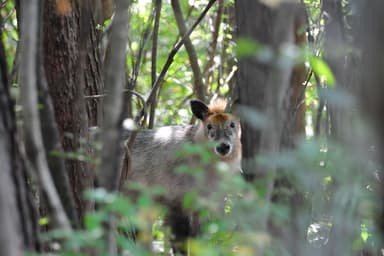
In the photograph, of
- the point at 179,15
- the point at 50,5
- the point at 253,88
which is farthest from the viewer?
the point at 179,15

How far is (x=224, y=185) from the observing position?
8.98 ft

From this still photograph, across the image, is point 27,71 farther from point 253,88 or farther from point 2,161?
point 253,88

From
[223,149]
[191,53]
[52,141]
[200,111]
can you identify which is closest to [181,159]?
[200,111]

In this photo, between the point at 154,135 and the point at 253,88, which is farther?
the point at 154,135

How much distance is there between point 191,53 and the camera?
8.01 meters

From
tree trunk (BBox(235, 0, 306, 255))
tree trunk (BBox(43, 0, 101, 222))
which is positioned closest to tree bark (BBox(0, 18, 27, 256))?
tree trunk (BBox(235, 0, 306, 255))

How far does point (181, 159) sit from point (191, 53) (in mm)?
1258

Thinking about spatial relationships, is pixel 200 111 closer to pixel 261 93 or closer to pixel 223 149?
pixel 223 149

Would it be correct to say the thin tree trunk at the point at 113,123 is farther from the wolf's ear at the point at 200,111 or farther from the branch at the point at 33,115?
the wolf's ear at the point at 200,111

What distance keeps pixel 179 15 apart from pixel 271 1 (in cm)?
439

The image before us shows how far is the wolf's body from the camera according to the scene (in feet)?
24.9

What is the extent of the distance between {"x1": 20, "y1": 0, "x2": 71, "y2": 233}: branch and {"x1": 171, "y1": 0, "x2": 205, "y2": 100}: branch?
4.39m

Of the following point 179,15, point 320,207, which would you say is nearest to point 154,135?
point 179,15

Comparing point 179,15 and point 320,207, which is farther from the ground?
point 179,15
